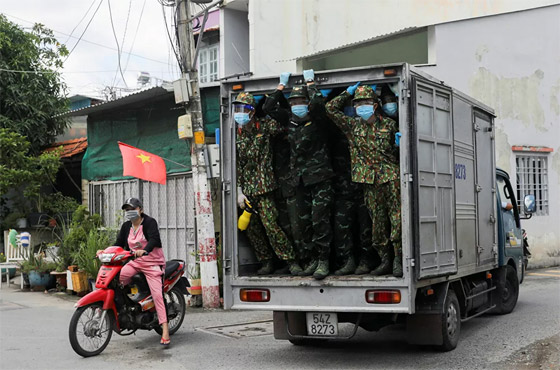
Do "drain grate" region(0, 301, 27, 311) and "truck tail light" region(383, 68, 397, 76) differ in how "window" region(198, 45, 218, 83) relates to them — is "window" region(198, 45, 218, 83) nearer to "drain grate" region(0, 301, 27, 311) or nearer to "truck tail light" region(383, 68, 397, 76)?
"drain grate" region(0, 301, 27, 311)

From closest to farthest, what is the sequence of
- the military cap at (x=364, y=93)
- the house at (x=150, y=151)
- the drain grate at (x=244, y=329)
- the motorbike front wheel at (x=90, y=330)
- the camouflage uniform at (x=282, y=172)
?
the military cap at (x=364, y=93) < the motorbike front wheel at (x=90, y=330) < the camouflage uniform at (x=282, y=172) < the drain grate at (x=244, y=329) < the house at (x=150, y=151)

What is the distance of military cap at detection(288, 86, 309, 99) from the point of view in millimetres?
6711

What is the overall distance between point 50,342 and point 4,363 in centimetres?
110

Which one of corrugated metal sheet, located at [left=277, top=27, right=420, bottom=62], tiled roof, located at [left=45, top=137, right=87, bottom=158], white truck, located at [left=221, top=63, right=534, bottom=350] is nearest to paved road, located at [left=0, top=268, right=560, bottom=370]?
white truck, located at [left=221, top=63, right=534, bottom=350]

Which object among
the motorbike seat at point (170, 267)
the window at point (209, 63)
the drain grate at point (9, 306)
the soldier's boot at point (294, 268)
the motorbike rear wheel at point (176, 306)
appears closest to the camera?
the soldier's boot at point (294, 268)

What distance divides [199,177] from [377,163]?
4.52 meters

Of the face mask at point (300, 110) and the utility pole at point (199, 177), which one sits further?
the utility pole at point (199, 177)

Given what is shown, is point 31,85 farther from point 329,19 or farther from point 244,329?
point 244,329

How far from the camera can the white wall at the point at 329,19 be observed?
1427cm

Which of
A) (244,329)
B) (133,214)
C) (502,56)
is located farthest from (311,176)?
(502,56)

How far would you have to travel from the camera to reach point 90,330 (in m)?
7.21

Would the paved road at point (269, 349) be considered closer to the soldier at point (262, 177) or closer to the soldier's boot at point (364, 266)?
the soldier's boot at point (364, 266)

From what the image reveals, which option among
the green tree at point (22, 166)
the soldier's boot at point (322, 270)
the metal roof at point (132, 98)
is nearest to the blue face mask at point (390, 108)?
the soldier's boot at point (322, 270)

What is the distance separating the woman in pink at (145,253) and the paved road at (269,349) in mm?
544
